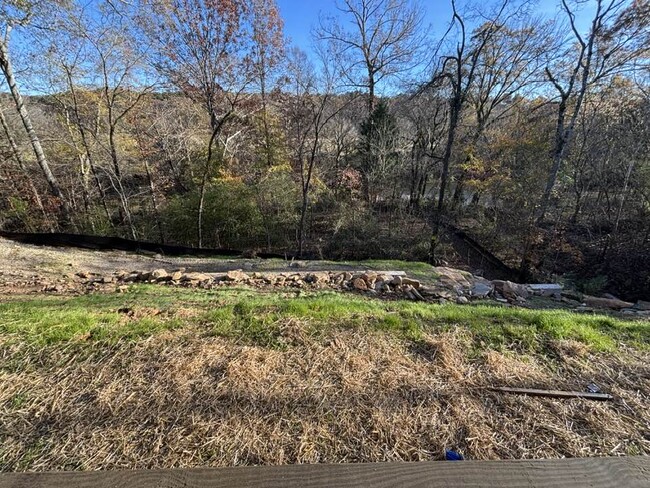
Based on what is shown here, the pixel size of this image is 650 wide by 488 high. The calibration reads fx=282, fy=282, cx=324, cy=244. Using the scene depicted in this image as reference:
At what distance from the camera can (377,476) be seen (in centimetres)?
84

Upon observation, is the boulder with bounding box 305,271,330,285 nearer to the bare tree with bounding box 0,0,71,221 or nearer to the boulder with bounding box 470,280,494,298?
the boulder with bounding box 470,280,494,298

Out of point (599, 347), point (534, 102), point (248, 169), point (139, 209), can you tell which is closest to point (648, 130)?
point (534, 102)

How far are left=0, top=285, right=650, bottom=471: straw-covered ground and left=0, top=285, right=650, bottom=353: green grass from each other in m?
0.01

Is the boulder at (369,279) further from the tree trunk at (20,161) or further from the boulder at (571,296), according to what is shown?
the tree trunk at (20,161)

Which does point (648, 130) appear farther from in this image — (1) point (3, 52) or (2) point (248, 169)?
(1) point (3, 52)

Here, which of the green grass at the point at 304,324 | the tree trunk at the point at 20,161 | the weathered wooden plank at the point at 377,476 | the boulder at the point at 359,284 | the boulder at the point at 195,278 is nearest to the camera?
the weathered wooden plank at the point at 377,476

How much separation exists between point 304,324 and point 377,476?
51.8 inches

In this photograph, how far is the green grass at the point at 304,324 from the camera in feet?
Result: 6.15

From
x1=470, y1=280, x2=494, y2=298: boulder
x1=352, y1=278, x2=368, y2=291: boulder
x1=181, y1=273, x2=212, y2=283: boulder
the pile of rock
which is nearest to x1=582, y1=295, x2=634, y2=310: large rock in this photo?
the pile of rock

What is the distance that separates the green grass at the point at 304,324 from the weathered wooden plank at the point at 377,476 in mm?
1025

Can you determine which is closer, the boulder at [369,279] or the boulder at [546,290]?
the boulder at [369,279]

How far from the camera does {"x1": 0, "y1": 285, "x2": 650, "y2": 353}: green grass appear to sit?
1874 mm

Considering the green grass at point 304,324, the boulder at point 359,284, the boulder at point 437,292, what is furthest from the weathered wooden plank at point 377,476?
the boulder at point 359,284

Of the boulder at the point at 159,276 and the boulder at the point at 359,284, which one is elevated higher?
the boulder at the point at 159,276
